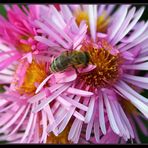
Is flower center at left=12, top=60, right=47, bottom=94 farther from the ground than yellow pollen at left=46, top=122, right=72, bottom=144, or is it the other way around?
flower center at left=12, top=60, right=47, bottom=94

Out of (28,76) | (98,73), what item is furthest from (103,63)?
(28,76)

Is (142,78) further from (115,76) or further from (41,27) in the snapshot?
(41,27)

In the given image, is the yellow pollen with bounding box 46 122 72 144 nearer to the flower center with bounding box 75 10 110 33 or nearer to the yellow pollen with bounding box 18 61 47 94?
the yellow pollen with bounding box 18 61 47 94

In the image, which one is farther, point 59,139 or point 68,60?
point 59,139

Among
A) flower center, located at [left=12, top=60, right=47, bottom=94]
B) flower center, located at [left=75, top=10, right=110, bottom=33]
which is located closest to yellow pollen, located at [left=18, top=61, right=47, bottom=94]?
flower center, located at [left=12, top=60, right=47, bottom=94]

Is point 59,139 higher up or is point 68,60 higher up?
point 68,60

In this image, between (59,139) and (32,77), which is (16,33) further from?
(59,139)
